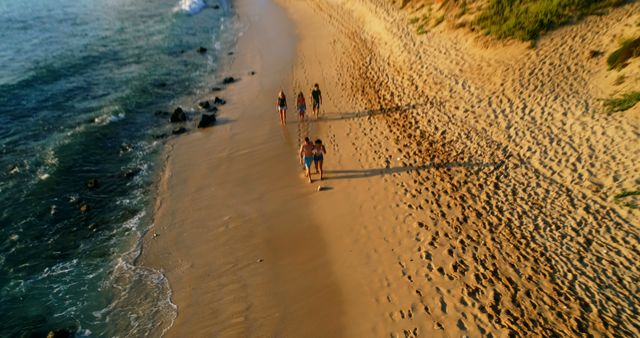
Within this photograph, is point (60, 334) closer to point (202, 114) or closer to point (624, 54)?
point (202, 114)

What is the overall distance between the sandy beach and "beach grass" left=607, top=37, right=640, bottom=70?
76 cm

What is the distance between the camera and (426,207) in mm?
13234

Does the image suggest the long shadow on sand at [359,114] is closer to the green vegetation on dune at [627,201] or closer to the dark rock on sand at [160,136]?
the dark rock on sand at [160,136]

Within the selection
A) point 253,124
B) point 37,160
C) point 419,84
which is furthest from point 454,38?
point 37,160

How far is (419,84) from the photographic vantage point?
2078 cm

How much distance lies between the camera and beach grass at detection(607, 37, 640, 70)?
16.3 metres

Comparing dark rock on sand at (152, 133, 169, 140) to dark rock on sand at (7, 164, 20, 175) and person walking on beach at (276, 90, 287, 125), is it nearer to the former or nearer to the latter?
dark rock on sand at (7, 164, 20, 175)

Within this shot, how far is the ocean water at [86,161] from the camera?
36.0 ft

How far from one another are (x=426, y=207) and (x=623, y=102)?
8969 mm

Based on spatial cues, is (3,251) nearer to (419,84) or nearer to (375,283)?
(375,283)

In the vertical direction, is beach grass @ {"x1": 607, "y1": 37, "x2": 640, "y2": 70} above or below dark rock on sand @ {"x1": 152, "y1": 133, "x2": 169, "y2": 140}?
above

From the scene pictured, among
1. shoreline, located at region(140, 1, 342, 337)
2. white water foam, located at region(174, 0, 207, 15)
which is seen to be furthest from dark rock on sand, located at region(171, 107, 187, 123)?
white water foam, located at region(174, 0, 207, 15)

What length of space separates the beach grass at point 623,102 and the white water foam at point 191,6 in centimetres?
3875

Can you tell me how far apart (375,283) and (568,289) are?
4.92 meters
